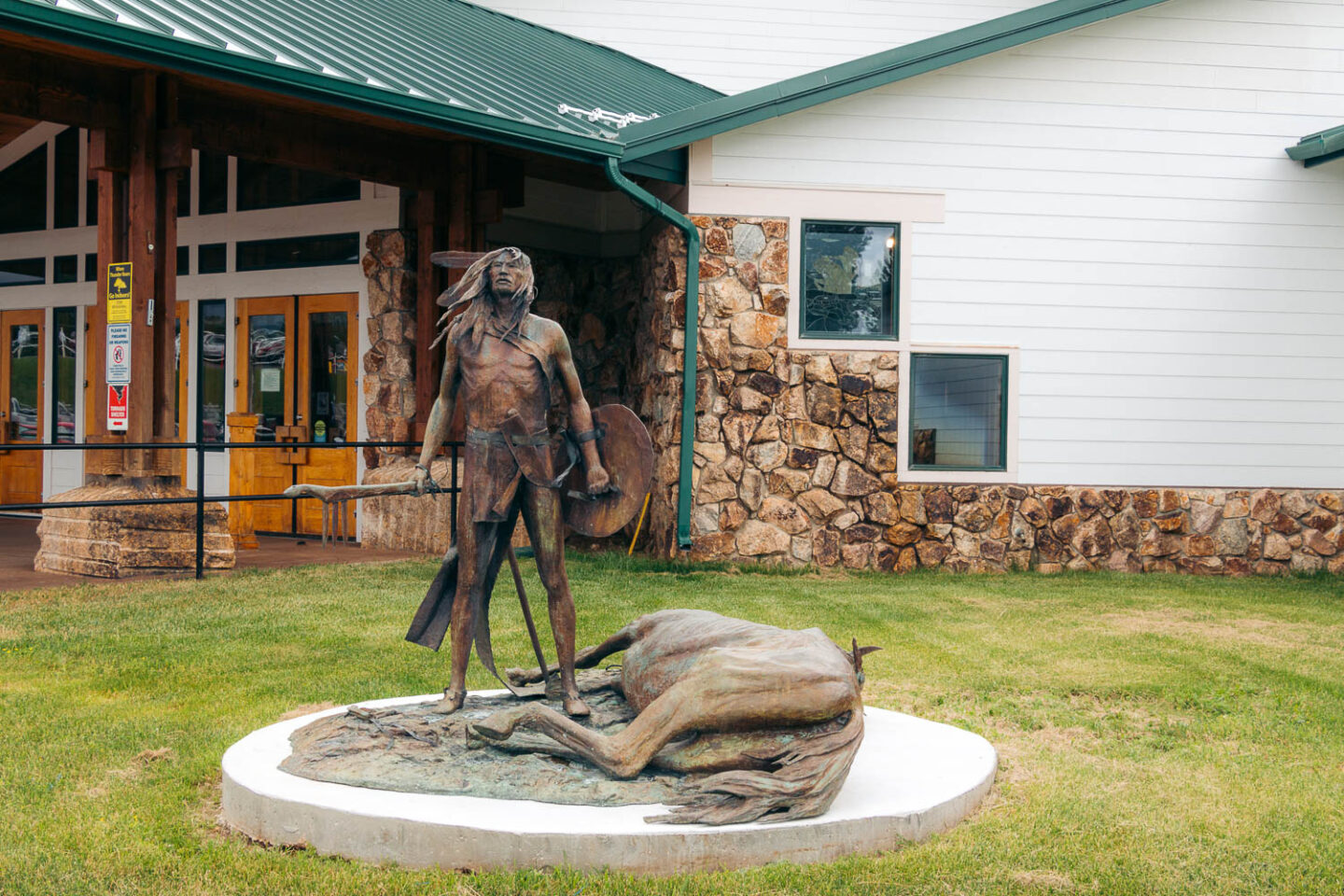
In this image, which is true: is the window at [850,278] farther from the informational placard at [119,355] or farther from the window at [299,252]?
the informational placard at [119,355]

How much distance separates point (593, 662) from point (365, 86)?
18.9 ft

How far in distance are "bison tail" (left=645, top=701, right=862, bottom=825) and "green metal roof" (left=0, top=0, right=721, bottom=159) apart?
670cm

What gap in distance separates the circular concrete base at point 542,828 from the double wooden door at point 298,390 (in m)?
9.92

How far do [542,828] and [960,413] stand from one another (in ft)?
29.3

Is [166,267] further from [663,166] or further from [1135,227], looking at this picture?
[1135,227]

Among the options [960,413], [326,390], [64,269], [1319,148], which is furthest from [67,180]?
[1319,148]

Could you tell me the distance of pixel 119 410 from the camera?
33.8ft

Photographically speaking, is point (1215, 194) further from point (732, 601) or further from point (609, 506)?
point (609, 506)

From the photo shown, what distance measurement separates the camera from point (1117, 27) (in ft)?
40.2

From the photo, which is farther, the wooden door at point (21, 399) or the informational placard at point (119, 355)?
the wooden door at point (21, 399)

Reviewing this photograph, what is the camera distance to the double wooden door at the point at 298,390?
1419 centimetres

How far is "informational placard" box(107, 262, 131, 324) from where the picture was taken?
10.2 metres

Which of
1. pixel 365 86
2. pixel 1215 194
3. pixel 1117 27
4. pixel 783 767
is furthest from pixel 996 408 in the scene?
pixel 783 767

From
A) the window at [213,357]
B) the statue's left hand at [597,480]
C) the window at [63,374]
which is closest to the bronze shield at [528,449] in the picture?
the statue's left hand at [597,480]
